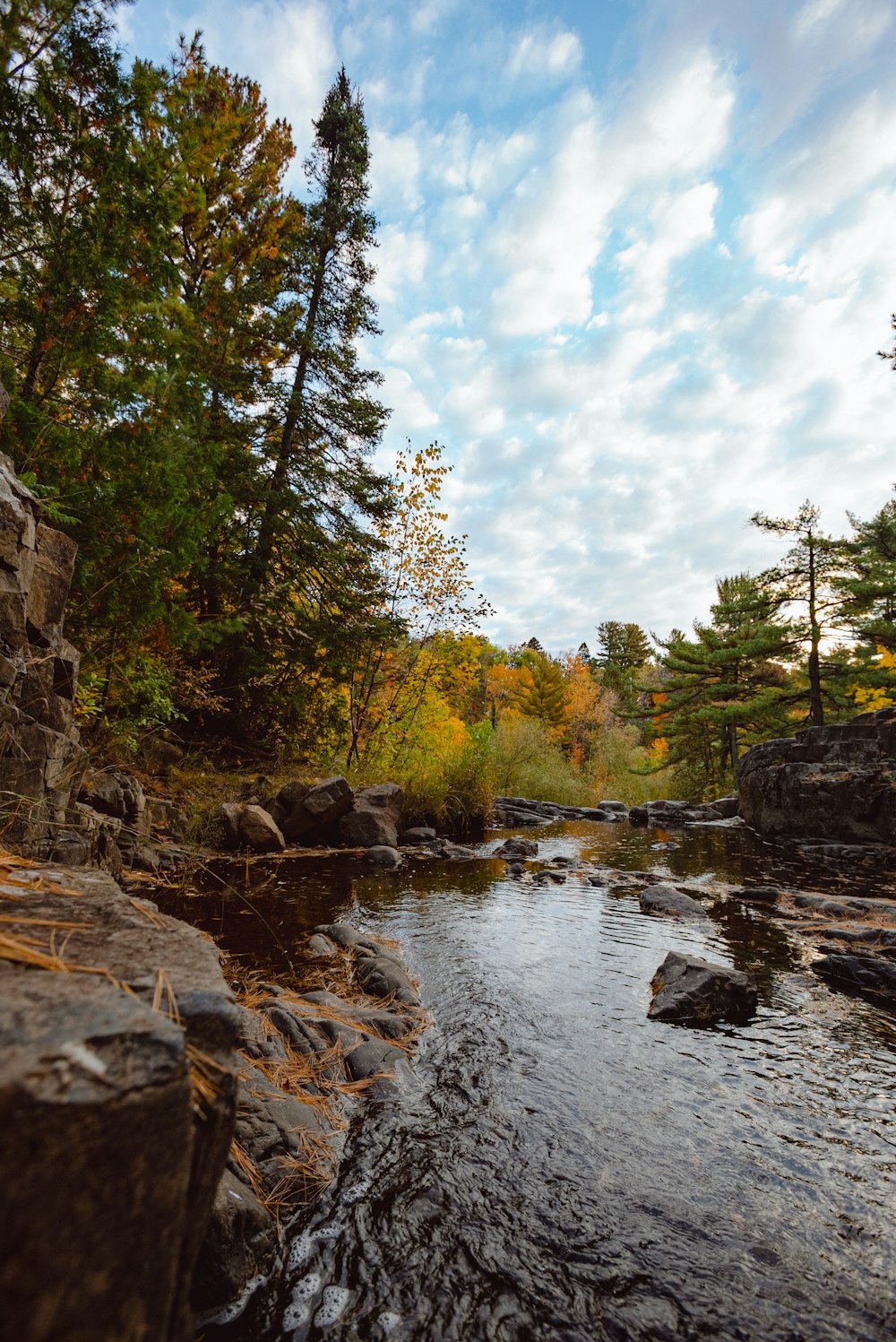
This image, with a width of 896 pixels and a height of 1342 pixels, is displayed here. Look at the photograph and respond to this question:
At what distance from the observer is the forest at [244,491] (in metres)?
4.40

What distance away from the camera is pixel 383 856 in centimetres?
806

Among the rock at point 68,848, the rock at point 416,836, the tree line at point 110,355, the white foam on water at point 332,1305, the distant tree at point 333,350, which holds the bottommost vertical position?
the white foam on water at point 332,1305

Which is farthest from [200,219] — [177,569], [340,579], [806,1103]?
[806,1103]

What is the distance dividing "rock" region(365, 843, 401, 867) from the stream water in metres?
3.59

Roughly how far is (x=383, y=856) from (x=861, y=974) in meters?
5.62

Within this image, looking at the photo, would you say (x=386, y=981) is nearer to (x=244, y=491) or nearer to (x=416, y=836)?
(x=416, y=836)

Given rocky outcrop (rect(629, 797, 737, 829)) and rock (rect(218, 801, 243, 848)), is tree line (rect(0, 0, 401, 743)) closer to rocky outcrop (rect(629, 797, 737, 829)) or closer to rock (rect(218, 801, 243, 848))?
rock (rect(218, 801, 243, 848))

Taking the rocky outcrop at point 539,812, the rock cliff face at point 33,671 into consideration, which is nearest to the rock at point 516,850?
the rocky outcrop at point 539,812

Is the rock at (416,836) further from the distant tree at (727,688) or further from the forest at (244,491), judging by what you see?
the distant tree at (727,688)

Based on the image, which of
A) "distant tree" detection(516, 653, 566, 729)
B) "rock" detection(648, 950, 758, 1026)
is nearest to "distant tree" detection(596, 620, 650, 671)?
"distant tree" detection(516, 653, 566, 729)

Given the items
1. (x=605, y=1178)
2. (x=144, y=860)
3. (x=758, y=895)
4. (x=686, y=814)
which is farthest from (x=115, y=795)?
(x=686, y=814)

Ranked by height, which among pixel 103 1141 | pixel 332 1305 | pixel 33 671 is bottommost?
pixel 332 1305

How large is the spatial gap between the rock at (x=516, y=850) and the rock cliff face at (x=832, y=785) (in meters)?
6.70

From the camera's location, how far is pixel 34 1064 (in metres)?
0.67
